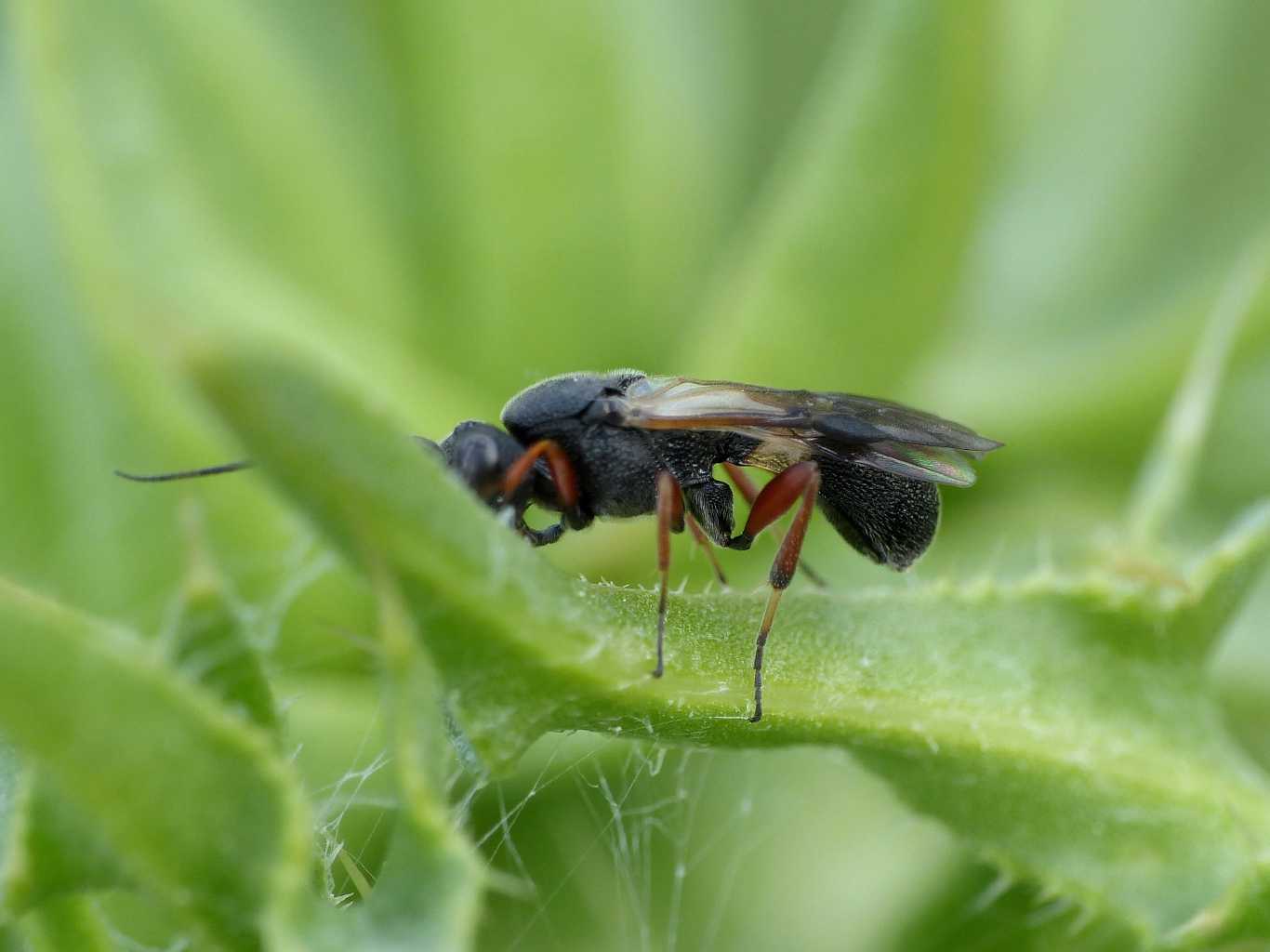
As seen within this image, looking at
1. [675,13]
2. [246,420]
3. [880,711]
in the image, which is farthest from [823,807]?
[675,13]

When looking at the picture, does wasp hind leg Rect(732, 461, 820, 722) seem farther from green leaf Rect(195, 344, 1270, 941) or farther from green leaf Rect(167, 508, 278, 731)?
green leaf Rect(167, 508, 278, 731)

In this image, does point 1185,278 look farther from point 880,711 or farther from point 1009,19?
point 880,711

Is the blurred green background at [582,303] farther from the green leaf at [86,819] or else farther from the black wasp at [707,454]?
the green leaf at [86,819]

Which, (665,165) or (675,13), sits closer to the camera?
(665,165)

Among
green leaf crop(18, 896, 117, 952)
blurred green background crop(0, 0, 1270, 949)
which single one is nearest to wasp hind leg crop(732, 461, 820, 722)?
blurred green background crop(0, 0, 1270, 949)

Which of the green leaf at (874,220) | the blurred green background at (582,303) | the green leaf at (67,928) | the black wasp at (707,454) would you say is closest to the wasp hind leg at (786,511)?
the black wasp at (707,454)

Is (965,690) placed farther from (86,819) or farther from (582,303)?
(582,303)
